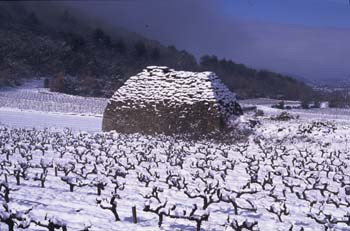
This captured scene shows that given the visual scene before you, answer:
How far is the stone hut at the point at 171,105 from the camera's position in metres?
21.2

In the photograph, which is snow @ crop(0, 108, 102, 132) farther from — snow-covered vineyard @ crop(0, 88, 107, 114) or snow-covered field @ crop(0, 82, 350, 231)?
snow-covered field @ crop(0, 82, 350, 231)

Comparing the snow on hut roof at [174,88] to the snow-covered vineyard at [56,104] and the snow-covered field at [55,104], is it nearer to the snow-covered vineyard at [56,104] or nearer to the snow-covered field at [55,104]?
the snow-covered field at [55,104]

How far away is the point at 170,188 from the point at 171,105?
12.8 m

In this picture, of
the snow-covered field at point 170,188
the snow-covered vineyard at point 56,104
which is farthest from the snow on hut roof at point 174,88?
the snow-covered vineyard at point 56,104

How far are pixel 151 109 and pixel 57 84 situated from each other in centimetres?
3496

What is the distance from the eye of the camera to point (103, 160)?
12.8 metres

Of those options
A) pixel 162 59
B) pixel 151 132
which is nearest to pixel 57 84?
pixel 162 59

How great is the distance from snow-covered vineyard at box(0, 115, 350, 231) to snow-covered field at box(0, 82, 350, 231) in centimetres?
2

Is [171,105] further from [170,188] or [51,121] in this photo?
[170,188]

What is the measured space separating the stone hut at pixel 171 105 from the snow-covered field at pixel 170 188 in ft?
12.9

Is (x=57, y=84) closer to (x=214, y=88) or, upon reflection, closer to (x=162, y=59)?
(x=162, y=59)

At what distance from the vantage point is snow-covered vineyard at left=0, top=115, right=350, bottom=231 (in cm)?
704

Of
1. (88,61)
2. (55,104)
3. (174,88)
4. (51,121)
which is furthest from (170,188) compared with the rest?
(88,61)

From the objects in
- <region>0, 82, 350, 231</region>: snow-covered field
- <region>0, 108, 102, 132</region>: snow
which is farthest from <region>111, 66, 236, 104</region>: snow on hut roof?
<region>0, 82, 350, 231</region>: snow-covered field
